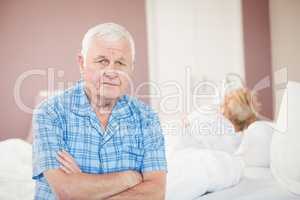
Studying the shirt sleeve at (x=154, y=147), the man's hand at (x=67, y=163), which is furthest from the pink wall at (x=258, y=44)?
the man's hand at (x=67, y=163)

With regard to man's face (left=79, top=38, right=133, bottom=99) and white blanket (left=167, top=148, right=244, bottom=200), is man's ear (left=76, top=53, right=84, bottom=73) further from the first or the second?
white blanket (left=167, top=148, right=244, bottom=200)

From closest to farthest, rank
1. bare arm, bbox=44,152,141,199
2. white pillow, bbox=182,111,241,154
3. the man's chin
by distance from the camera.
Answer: bare arm, bbox=44,152,141,199, the man's chin, white pillow, bbox=182,111,241,154

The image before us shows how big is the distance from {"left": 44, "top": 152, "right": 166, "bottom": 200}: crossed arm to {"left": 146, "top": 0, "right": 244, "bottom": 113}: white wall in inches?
11.1

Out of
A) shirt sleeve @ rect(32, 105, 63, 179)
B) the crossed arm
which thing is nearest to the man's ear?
shirt sleeve @ rect(32, 105, 63, 179)

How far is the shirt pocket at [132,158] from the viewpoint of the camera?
101 cm

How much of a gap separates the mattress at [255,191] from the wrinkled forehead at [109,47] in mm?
439

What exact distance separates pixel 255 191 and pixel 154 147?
29cm

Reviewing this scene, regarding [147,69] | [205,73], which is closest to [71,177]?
[147,69]

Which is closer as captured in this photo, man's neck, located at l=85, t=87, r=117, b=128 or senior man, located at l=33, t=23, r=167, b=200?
senior man, located at l=33, t=23, r=167, b=200

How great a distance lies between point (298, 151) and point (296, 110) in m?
0.12

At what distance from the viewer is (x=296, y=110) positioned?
1.04 m

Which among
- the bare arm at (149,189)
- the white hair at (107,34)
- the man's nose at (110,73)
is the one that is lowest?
the bare arm at (149,189)

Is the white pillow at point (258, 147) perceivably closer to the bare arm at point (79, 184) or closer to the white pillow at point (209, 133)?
the white pillow at point (209, 133)

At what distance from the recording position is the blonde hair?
1.19 metres
